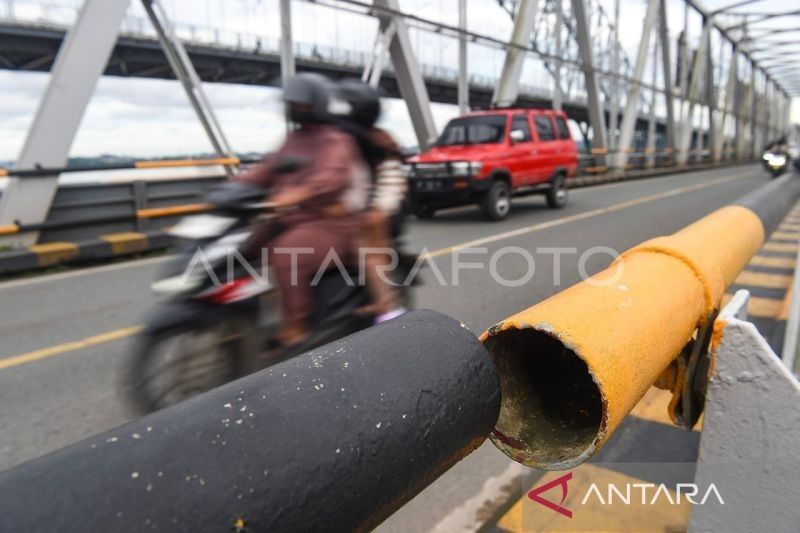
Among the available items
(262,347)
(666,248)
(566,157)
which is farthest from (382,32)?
(666,248)

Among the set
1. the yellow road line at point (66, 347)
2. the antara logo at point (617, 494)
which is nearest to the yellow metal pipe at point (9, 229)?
the yellow road line at point (66, 347)

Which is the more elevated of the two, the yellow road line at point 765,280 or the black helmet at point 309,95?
the black helmet at point 309,95

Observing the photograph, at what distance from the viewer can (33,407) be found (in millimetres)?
3225

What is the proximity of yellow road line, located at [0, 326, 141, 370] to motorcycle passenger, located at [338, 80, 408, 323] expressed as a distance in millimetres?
2221

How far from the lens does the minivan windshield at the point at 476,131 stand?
11.7m

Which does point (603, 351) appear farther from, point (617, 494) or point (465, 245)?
point (465, 245)

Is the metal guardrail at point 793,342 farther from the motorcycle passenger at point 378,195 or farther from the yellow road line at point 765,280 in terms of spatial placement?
the yellow road line at point 765,280

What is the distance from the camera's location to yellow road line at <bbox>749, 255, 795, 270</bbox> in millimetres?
6770

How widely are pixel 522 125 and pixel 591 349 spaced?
1130 cm

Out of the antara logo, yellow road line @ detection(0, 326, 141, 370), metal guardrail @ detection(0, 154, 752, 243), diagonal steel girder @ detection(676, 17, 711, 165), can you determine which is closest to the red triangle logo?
the antara logo

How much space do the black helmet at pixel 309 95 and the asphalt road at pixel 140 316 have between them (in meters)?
1.78

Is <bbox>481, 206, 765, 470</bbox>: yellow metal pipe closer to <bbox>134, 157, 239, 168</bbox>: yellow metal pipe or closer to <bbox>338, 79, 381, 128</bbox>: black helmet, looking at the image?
<bbox>338, 79, 381, 128</bbox>: black helmet

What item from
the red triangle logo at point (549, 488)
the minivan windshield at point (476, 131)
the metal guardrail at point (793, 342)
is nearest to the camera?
the red triangle logo at point (549, 488)

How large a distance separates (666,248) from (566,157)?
11.9m
